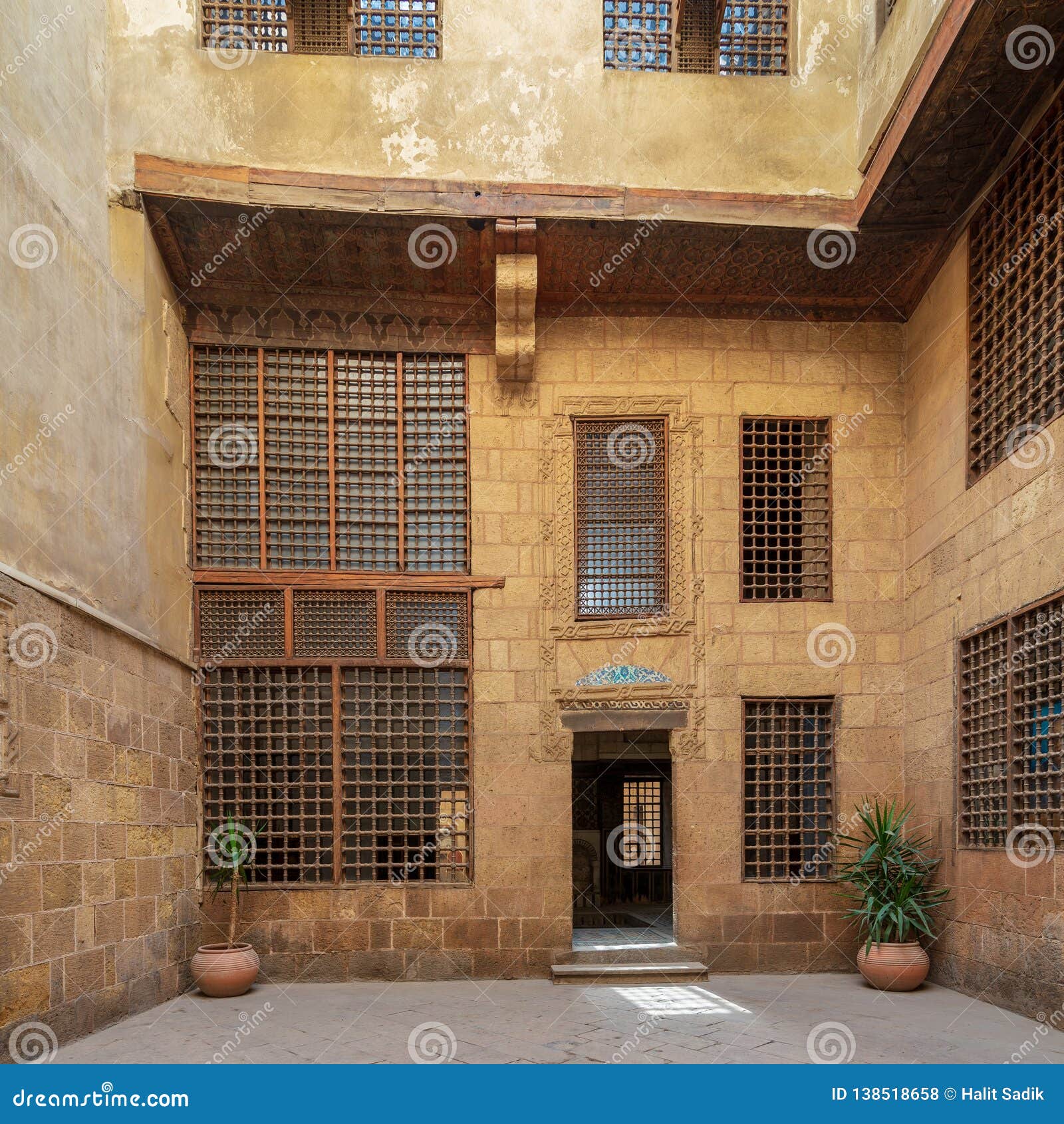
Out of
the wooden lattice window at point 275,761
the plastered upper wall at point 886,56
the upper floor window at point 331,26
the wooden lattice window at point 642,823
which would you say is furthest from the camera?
the wooden lattice window at point 642,823

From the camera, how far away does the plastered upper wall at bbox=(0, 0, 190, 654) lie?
18.5 feet

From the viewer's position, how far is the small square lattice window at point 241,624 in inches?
323

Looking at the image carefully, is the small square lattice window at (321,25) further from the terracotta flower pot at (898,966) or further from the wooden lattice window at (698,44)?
the terracotta flower pot at (898,966)

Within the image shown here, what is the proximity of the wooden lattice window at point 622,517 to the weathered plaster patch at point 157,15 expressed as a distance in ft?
13.7

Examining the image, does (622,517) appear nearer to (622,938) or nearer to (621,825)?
(622,938)

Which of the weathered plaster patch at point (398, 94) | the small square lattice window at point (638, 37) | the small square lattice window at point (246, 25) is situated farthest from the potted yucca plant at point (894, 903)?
the small square lattice window at point (246, 25)

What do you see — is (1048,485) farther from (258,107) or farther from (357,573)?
(258,107)

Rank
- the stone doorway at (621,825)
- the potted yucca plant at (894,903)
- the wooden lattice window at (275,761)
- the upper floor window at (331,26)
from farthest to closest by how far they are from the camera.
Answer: the stone doorway at (621,825)
the wooden lattice window at (275,761)
the upper floor window at (331,26)
the potted yucca plant at (894,903)

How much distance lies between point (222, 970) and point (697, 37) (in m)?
7.79

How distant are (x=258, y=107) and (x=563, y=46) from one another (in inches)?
92.0

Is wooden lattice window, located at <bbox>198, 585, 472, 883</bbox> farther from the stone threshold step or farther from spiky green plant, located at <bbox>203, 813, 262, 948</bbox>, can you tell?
the stone threshold step

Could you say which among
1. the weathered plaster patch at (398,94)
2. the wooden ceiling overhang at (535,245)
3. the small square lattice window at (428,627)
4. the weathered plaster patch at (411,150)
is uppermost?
the weathered plaster patch at (398,94)

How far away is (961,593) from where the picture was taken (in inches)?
291

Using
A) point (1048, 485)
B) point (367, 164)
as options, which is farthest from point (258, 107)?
point (1048, 485)
